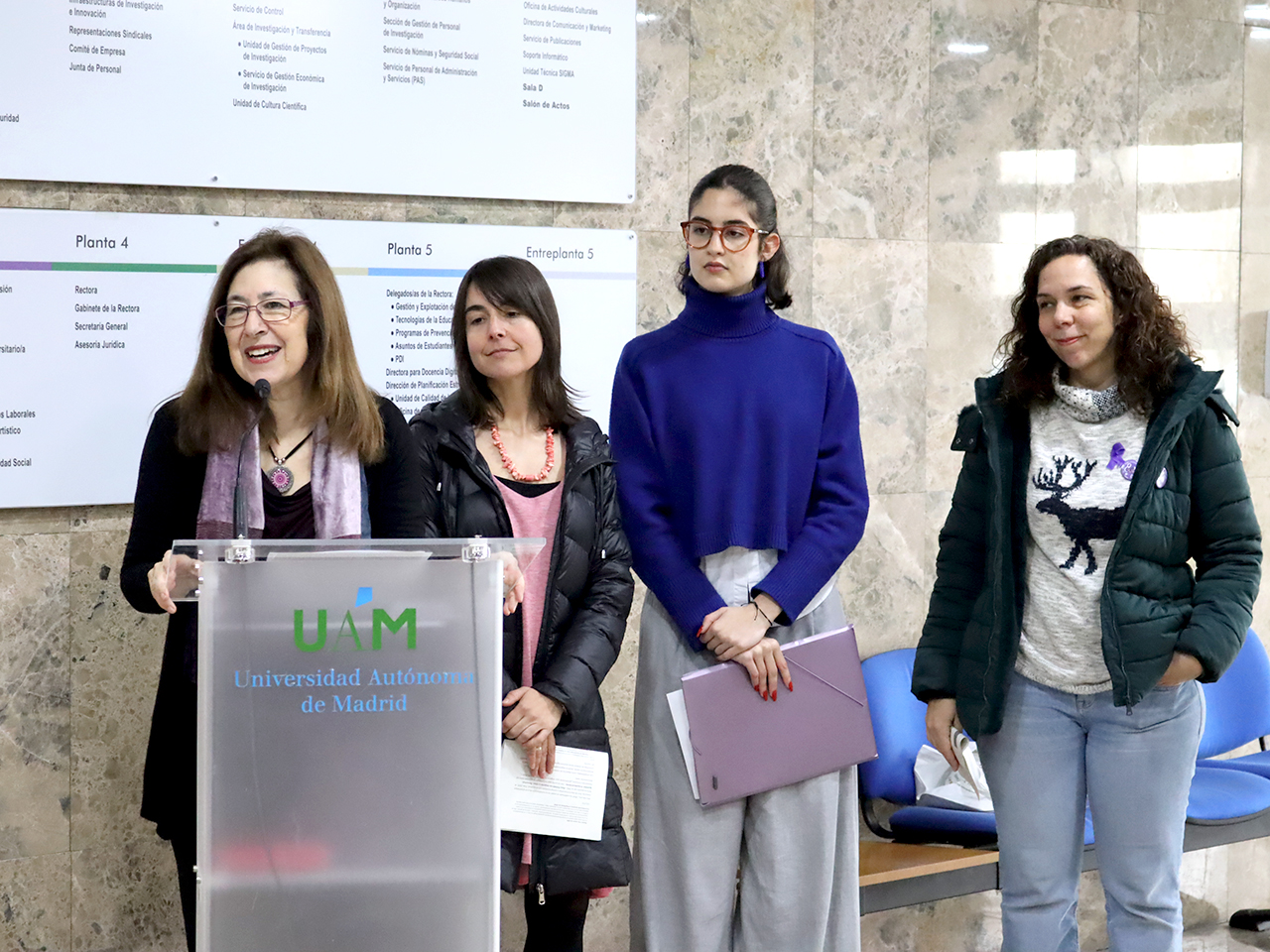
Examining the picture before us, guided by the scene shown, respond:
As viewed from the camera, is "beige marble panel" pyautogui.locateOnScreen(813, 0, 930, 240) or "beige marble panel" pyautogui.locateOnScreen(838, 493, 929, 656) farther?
"beige marble panel" pyautogui.locateOnScreen(838, 493, 929, 656)

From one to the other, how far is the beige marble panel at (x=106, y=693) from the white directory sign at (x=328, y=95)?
0.93 metres

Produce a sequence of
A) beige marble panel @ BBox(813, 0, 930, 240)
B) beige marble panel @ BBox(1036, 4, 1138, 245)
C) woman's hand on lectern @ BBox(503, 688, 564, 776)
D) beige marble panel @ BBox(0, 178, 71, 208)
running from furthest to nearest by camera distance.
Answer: beige marble panel @ BBox(1036, 4, 1138, 245), beige marble panel @ BBox(813, 0, 930, 240), beige marble panel @ BBox(0, 178, 71, 208), woman's hand on lectern @ BBox(503, 688, 564, 776)

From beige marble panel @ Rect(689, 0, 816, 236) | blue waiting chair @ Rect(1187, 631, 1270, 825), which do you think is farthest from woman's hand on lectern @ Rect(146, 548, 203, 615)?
blue waiting chair @ Rect(1187, 631, 1270, 825)

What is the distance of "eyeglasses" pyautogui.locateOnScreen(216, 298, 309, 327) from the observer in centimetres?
201

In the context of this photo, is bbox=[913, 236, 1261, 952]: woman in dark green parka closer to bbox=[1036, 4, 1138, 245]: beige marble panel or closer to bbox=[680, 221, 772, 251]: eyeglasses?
bbox=[680, 221, 772, 251]: eyeglasses

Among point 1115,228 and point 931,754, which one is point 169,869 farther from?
point 1115,228

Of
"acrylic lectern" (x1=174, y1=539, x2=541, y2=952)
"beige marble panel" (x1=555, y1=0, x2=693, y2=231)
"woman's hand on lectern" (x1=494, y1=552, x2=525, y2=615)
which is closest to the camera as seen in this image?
"acrylic lectern" (x1=174, y1=539, x2=541, y2=952)

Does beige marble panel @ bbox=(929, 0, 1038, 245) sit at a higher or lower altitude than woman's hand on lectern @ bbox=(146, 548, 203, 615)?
higher

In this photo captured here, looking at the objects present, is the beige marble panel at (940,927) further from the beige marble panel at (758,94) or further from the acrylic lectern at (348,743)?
the acrylic lectern at (348,743)

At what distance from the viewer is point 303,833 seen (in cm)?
154

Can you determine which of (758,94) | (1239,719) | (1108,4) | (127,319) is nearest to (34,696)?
(127,319)

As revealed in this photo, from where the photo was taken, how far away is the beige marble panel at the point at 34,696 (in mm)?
2799

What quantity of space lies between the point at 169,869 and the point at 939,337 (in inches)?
104

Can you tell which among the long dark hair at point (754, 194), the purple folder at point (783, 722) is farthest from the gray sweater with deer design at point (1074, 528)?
the long dark hair at point (754, 194)
